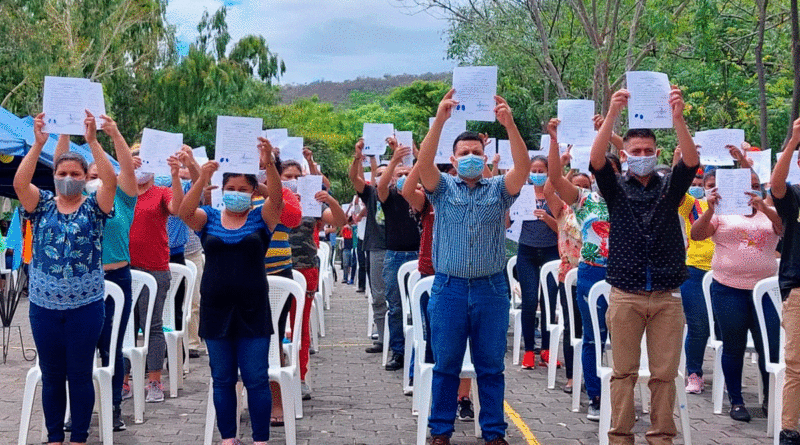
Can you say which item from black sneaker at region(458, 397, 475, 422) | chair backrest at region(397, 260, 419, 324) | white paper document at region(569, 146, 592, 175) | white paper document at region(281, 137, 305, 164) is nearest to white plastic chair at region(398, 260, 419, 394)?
chair backrest at region(397, 260, 419, 324)

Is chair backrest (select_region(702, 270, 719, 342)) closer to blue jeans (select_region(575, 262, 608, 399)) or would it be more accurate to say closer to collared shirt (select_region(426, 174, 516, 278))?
blue jeans (select_region(575, 262, 608, 399))

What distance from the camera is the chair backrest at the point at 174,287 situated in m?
9.66

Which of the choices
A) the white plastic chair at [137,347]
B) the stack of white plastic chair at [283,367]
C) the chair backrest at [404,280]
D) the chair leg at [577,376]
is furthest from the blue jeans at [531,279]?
the white plastic chair at [137,347]

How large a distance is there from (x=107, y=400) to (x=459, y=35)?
19.8 metres

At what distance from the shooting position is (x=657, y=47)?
18141 millimetres

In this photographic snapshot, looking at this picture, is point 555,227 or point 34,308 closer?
point 34,308

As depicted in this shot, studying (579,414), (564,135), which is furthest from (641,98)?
(579,414)

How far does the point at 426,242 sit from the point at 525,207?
1.50 metres

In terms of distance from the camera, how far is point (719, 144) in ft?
24.9

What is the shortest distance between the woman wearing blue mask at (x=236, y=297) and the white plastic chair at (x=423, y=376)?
1.06 meters

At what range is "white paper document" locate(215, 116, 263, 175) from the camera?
21.3 ft

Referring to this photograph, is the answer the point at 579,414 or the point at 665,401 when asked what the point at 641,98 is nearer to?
the point at 665,401

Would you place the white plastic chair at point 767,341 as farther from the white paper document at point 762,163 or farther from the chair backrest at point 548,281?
the chair backrest at point 548,281

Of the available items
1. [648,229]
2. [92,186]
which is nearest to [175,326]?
[92,186]
